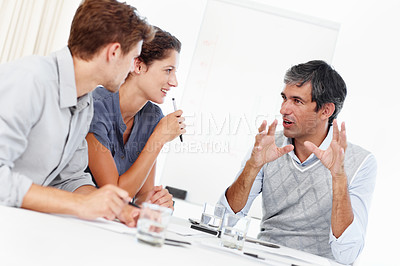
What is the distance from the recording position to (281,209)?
1.92 metres

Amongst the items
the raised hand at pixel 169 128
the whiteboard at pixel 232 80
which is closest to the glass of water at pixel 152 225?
the raised hand at pixel 169 128

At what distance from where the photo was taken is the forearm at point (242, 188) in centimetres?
191

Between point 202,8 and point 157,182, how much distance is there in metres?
1.55

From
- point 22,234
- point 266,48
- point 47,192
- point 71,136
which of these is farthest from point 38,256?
point 266,48

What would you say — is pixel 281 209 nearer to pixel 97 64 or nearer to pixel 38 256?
pixel 97 64

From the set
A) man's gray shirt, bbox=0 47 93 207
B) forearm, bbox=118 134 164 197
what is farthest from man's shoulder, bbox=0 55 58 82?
forearm, bbox=118 134 164 197

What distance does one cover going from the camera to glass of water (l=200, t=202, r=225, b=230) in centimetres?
151

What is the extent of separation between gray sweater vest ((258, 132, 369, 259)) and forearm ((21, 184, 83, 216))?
1.15m

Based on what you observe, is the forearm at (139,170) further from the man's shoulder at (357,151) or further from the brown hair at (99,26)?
the man's shoulder at (357,151)

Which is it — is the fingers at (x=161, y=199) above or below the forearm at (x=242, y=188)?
below

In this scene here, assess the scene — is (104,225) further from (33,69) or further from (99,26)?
(99,26)

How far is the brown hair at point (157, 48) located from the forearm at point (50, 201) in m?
0.99

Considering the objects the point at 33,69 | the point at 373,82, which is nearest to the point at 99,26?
the point at 33,69

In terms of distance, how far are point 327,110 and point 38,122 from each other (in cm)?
146
